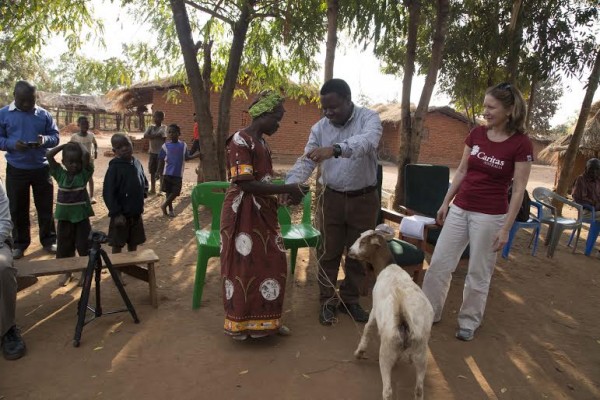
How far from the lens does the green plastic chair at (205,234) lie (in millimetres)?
3826

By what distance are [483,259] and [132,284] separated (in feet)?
11.4

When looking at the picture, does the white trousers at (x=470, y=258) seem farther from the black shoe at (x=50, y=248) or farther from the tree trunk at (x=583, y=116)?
the tree trunk at (x=583, y=116)

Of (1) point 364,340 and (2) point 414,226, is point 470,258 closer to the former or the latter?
(1) point 364,340

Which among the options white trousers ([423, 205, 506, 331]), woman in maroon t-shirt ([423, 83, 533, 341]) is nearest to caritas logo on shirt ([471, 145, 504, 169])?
woman in maroon t-shirt ([423, 83, 533, 341])

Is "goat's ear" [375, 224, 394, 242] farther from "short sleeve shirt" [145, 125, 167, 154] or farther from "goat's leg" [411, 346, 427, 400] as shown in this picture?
"short sleeve shirt" [145, 125, 167, 154]

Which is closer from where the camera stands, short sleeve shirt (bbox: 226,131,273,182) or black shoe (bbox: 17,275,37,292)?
short sleeve shirt (bbox: 226,131,273,182)

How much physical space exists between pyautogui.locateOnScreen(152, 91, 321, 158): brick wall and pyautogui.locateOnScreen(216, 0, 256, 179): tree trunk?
1167 cm

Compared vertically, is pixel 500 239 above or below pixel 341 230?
above

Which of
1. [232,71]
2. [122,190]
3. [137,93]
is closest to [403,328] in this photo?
[122,190]

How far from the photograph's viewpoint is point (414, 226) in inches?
183

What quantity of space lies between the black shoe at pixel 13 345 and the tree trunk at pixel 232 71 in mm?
4951

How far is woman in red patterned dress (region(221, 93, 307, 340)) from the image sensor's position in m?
2.92

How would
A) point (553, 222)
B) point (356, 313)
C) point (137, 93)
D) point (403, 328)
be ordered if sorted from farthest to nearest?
1. point (137, 93)
2. point (553, 222)
3. point (356, 313)
4. point (403, 328)

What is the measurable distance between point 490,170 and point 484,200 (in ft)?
0.76
